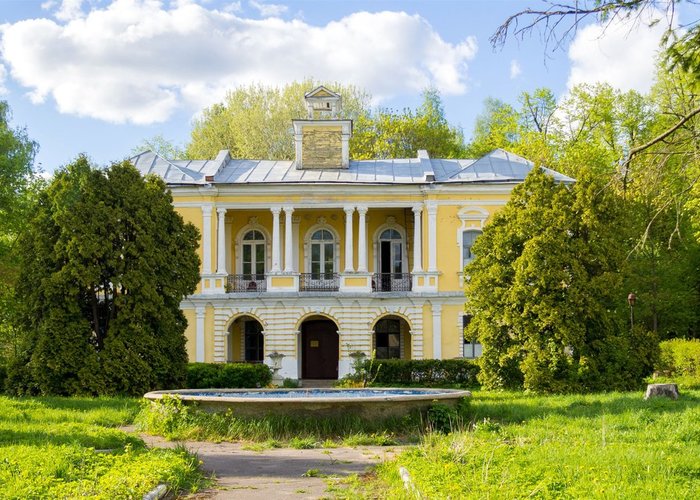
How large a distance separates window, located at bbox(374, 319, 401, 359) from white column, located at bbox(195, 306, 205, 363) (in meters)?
6.43

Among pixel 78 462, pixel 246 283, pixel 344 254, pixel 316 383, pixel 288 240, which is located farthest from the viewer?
pixel 344 254

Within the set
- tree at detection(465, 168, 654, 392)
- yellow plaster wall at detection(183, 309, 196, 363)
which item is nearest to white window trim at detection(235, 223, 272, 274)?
yellow plaster wall at detection(183, 309, 196, 363)

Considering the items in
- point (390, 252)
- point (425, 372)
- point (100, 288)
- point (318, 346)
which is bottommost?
point (425, 372)

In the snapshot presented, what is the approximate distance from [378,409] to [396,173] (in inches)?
711

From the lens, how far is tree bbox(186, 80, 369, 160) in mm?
44656

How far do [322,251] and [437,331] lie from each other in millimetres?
5603

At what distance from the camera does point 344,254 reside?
102ft

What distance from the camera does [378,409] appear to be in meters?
13.3

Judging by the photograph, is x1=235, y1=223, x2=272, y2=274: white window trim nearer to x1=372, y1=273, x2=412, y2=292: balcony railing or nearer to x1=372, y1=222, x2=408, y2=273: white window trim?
x1=372, y1=222, x2=408, y2=273: white window trim

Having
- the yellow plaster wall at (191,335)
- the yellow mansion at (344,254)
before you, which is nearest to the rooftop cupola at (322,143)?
the yellow mansion at (344,254)

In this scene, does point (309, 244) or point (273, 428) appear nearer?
point (273, 428)

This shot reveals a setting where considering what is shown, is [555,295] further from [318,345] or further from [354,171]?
[318,345]

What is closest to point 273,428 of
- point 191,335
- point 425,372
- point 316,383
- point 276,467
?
point 276,467

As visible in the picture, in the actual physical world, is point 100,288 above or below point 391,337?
above
